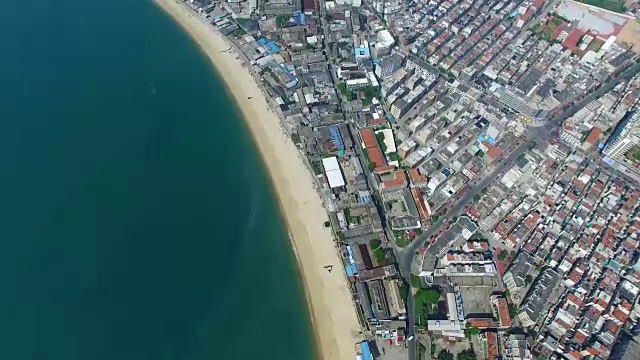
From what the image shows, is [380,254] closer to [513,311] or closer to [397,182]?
[397,182]

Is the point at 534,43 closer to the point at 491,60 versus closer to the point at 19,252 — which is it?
the point at 491,60

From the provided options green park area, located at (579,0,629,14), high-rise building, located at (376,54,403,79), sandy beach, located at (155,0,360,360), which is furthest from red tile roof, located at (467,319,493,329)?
green park area, located at (579,0,629,14)

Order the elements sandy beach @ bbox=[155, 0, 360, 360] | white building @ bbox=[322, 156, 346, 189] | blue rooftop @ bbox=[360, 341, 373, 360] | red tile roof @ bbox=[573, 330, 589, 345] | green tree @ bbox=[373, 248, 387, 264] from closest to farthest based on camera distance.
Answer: blue rooftop @ bbox=[360, 341, 373, 360] < red tile roof @ bbox=[573, 330, 589, 345] < sandy beach @ bbox=[155, 0, 360, 360] < green tree @ bbox=[373, 248, 387, 264] < white building @ bbox=[322, 156, 346, 189]

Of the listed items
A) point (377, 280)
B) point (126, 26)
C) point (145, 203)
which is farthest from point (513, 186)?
point (126, 26)

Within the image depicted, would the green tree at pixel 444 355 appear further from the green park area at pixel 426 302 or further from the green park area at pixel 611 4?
the green park area at pixel 611 4

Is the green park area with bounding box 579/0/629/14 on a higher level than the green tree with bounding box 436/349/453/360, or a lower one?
→ higher

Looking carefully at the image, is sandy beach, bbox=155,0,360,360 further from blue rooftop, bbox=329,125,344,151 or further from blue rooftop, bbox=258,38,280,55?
blue rooftop, bbox=329,125,344,151

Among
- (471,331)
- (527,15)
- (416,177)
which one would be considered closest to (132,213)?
(416,177)
